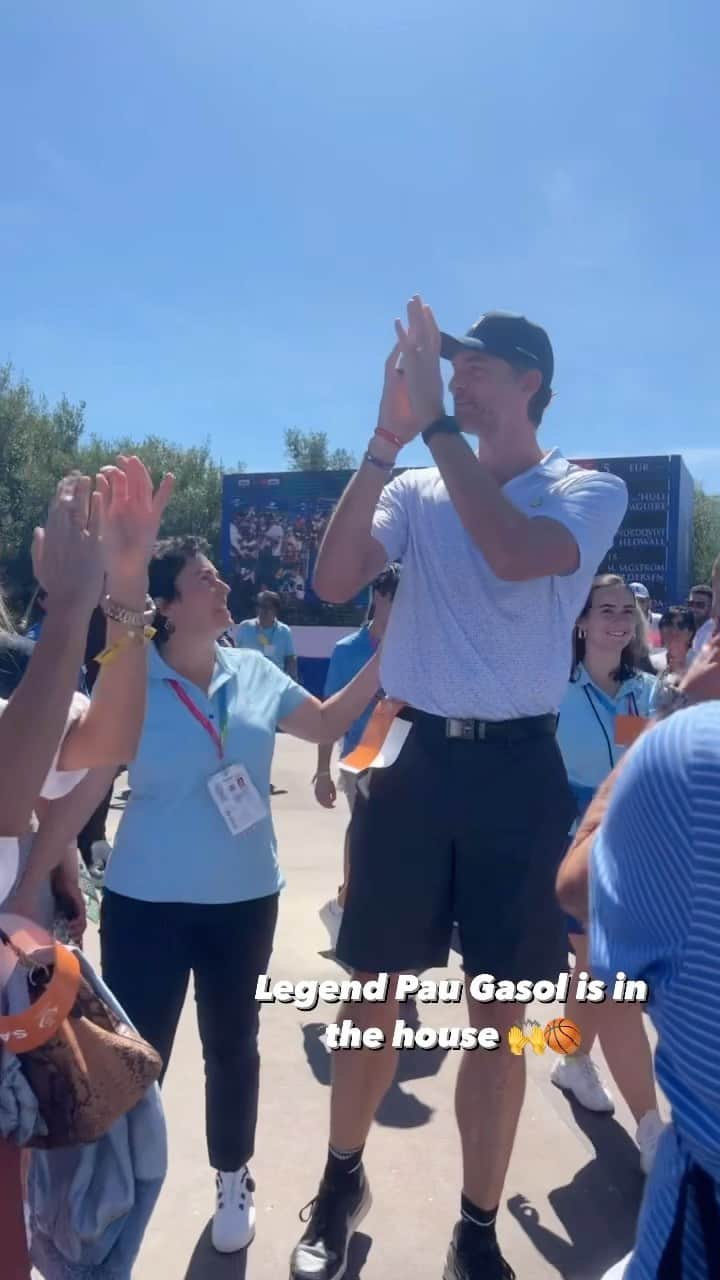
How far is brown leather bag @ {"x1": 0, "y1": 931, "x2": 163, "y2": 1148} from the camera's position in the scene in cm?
137

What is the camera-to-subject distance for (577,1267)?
2.34 meters

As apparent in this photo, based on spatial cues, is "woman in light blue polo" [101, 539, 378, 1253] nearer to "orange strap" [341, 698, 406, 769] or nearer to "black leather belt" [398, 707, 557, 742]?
"orange strap" [341, 698, 406, 769]

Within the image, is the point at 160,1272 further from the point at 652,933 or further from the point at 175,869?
the point at 652,933

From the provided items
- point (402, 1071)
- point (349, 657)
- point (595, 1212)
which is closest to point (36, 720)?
point (595, 1212)

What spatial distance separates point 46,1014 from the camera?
4.53ft

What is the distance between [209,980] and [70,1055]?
1088 millimetres

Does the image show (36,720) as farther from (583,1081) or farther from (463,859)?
(583,1081)

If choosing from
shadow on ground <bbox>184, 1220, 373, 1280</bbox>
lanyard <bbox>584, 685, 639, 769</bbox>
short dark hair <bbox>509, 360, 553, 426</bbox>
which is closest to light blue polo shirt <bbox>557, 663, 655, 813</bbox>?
lanyard <bbox>584, 685, 639, 769</bbox>

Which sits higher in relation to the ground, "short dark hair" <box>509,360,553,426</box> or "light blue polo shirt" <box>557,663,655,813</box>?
"short dark hair" <box>509,360,553,426</box>

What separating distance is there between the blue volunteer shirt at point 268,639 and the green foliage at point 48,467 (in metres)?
15.9

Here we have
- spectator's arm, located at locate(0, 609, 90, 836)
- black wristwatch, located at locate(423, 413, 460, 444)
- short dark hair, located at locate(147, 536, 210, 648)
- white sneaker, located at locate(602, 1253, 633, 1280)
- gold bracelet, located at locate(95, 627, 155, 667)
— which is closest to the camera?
white sneaker, located at locate(602, 1253, 633, 1280)

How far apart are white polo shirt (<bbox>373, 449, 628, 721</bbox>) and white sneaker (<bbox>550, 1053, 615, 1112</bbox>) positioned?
1.60 metres

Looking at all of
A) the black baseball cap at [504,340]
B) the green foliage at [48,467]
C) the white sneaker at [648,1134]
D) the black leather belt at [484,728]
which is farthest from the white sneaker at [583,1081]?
the green foliage at [48,467]

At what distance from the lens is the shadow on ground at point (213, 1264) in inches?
90.4
